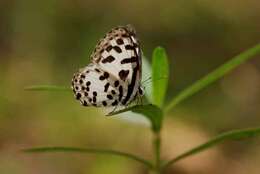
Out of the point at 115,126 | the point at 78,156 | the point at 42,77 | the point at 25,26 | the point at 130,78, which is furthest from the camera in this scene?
the point at 25,26

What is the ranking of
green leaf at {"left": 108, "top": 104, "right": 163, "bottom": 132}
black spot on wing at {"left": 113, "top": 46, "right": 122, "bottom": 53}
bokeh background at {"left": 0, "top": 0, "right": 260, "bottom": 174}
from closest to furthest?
green leaf at {"left": 108, "top": 104, "right": 163, "bottom": 132}
black spot on wing at {"left": 113, "top": 46, "right": 122, "bottom": 53}
bokeh background at {"left": 0, "top": 0, "right": 260, "bottom": 174}

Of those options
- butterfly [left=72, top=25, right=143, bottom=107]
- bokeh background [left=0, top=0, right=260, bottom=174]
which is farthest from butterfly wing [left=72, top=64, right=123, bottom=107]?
bokeh background [left=0, top=0, right=260, bottom=174]

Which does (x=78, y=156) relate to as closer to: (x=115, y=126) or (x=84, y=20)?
(x=115, y=126)

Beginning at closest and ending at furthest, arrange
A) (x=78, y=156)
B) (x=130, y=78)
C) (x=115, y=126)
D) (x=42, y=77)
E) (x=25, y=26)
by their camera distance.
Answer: (x=130, y=78), (x=78, y=156), (x=115, y=126), (x=42, y=77), (x=25, y=26)

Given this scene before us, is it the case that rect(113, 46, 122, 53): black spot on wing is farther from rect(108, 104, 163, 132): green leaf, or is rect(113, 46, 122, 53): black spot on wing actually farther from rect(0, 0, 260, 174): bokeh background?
rect(0, 0, 260, 174): bokeh background

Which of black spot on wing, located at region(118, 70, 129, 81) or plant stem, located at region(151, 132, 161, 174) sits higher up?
black spot on wing, located at region(118, 70, 129, 81)

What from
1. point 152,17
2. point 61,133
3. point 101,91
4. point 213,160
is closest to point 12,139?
point 61,133

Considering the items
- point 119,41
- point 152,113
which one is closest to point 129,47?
point 119,41

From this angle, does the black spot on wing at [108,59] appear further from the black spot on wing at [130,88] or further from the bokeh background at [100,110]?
the bokeh background at [100,110]
